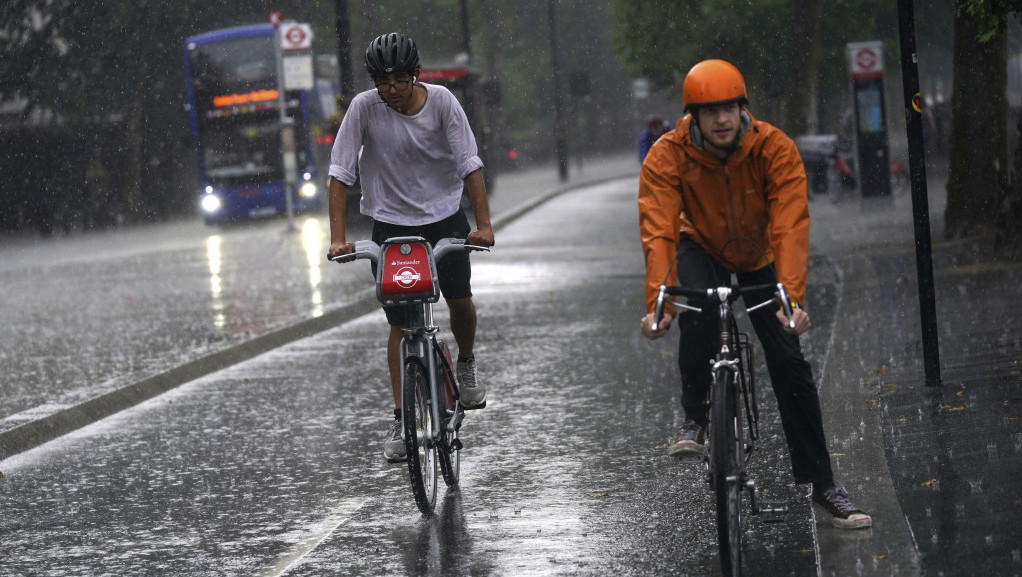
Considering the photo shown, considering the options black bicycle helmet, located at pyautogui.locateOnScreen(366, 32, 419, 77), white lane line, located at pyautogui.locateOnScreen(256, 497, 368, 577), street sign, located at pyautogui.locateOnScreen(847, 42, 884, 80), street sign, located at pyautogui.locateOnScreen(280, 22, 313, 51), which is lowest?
white lane line, located at pyautogui.locateOnScreen(256, 497, 368, 577)

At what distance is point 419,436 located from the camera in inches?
238

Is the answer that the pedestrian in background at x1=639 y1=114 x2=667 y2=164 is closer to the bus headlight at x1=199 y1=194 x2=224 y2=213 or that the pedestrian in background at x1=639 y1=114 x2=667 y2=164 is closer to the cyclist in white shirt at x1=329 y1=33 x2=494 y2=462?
the cyclist in white shirt at x1=329 y1=33 x2=494 y2=462

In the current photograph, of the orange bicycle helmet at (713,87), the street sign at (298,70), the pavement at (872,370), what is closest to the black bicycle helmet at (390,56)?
the orange bicycle helmet at (713,87)

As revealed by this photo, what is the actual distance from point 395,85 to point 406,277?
2.57ft

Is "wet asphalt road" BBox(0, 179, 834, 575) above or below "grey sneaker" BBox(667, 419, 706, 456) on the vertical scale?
below

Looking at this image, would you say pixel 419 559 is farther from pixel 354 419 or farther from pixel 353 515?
pixel 354 419

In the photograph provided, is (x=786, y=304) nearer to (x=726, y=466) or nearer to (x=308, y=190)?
(x=726, y=466)

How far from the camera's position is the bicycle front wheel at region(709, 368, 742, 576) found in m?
4.72

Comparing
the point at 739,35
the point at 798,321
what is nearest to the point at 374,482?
the point at 798,321

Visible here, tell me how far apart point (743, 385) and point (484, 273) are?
12027 millimetres

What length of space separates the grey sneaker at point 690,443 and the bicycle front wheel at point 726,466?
0.45 meters

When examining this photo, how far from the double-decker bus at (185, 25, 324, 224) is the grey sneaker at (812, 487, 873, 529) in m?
28.4

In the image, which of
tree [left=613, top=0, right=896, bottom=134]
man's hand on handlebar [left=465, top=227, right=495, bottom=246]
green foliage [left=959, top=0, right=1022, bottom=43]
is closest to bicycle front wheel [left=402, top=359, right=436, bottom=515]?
man's hand on handlebar [left=465, top=227, right=495, bottom=246]

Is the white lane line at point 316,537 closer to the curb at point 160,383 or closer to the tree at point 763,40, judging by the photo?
the curb at point 160,383
